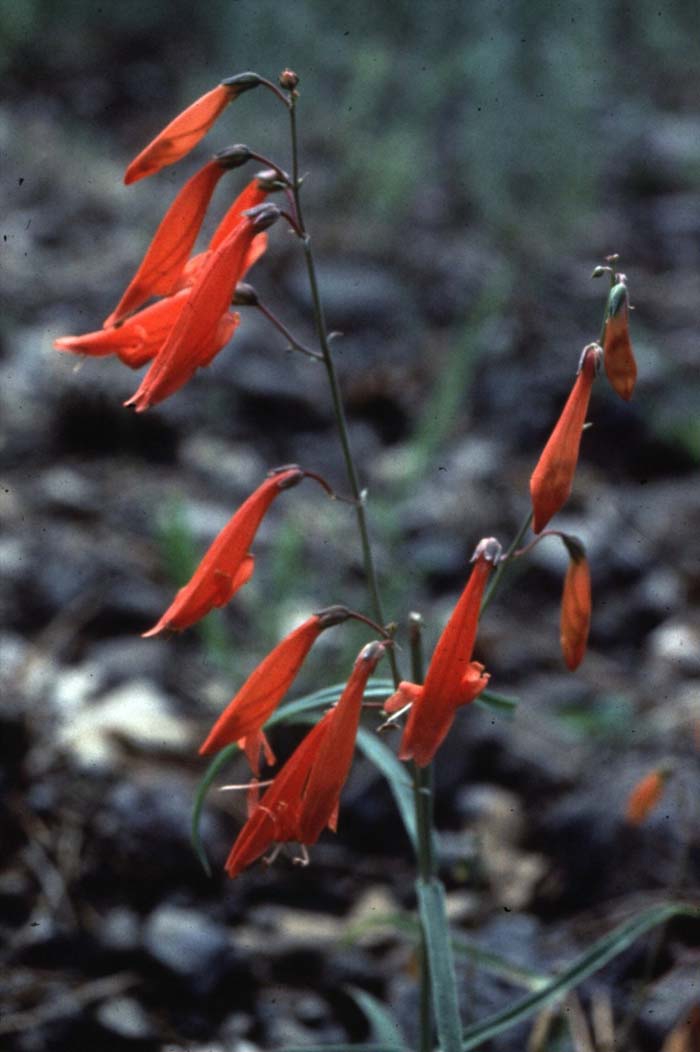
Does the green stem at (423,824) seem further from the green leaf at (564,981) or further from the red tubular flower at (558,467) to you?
the red tubular flower at (558,467)

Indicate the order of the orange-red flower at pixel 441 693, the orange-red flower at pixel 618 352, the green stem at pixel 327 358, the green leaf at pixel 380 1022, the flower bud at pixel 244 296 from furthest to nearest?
the green leaf at pixel 380 1022 → the flower bud at pixel 244 296 → the green stem at pixel 327 358 → the orange-red flower at pixel 618 352 → the orange-red flower at pixel 441 693

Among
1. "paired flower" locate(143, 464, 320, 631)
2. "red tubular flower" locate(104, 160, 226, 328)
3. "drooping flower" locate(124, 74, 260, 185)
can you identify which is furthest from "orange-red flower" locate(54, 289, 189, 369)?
"paired flower" locate(143, 464, 320, 631)

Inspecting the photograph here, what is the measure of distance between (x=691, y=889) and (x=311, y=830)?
1515 millimetres

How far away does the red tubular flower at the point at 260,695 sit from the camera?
6.23 ft

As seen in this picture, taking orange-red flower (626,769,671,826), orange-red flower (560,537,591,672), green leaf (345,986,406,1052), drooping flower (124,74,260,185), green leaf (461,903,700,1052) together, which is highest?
drooping flower (124,74,260,185)

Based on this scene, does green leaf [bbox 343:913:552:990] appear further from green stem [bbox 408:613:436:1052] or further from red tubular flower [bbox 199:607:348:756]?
red tubular flower [bbox 199:607:348:756]

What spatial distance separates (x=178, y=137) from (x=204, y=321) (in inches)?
12.8

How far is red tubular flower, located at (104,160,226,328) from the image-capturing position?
2.00 metres

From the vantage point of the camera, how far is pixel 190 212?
2025mm

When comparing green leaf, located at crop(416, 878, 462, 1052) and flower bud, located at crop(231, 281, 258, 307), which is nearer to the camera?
green leaf, located at crop(416, 878, 462, 1052)

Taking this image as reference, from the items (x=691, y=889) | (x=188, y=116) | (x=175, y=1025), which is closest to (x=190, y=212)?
(x=188, y=116)

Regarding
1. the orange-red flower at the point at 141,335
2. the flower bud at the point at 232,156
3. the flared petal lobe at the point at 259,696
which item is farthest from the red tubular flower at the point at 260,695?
the flower bud at the point at 232,156

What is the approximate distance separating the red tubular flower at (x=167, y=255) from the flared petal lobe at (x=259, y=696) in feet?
2.05

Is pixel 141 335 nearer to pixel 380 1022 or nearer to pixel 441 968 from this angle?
pixel 441 968
